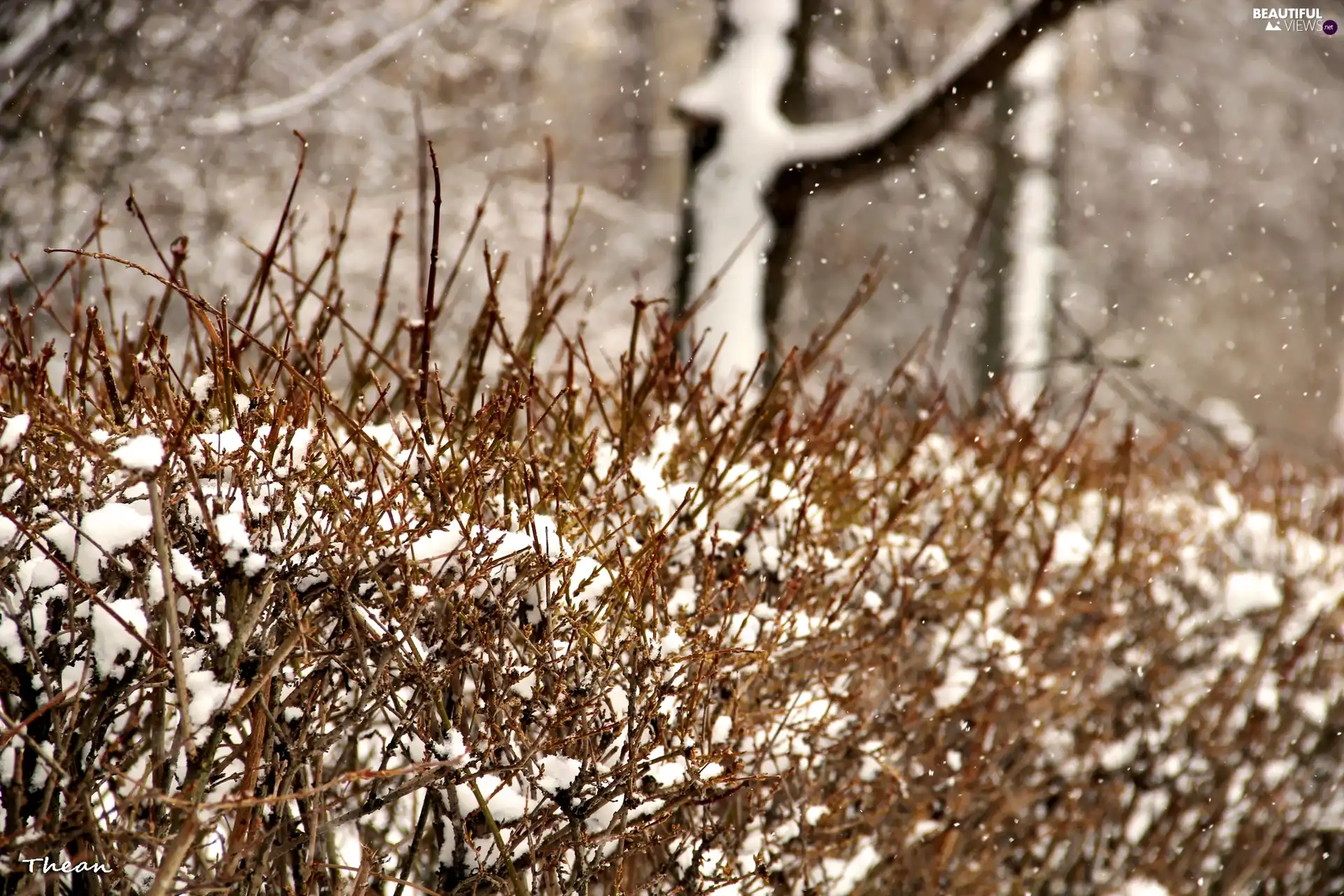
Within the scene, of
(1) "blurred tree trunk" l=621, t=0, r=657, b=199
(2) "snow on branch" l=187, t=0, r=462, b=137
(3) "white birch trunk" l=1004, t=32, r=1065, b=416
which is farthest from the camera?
(1) "blurred tree trunk" l=621, t=0, r=657, b=199

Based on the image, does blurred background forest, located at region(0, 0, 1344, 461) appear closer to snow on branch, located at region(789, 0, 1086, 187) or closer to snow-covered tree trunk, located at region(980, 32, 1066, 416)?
snow-covered tree trunk, located at region(980, 32, 1066, 416)

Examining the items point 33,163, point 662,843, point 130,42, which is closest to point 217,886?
point 662,843

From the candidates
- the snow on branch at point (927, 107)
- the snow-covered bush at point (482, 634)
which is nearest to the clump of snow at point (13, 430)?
the snow-covered bush at point (482, 634)

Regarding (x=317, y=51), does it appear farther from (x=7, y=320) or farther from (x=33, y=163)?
(x=7, y=320)

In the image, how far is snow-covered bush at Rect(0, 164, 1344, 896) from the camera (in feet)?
5.60

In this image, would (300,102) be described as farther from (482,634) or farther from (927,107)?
(482,634)

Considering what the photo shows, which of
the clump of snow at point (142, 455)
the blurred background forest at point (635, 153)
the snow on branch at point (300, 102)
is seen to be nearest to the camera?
the clump of snow at point (142, 455)

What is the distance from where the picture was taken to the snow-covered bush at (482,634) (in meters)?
1.71

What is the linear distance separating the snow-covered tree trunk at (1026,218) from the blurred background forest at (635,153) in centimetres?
36

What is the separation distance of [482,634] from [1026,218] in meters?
9.95

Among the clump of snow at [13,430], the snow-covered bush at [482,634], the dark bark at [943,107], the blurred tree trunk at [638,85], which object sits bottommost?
the snow-covered bush at [482,634]

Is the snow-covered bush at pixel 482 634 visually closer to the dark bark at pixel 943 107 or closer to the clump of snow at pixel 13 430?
the clump of snow at pixel 13 430

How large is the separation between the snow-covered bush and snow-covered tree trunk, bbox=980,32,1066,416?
737cm

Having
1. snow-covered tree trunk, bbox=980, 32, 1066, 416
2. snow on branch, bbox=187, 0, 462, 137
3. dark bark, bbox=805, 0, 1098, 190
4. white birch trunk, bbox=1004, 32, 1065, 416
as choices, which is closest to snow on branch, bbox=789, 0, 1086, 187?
dark bark, bbox=805, 0, 1098, 190
